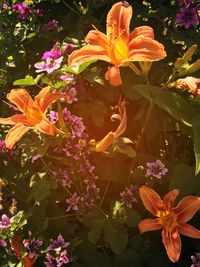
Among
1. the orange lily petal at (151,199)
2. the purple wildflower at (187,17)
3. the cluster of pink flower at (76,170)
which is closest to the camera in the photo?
the orange lily petal at (151,199)

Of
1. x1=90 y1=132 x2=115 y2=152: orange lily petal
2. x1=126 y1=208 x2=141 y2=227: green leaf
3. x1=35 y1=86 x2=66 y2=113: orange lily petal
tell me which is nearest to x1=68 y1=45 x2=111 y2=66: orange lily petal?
x1=35 y1=86 x2=66 y2=113: orange lily petal

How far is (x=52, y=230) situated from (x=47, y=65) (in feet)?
2.58

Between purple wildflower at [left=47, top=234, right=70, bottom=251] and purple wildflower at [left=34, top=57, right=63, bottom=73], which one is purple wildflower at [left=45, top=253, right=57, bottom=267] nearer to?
purple wildflower at [left=47, top=234, right=70, bottom=251]

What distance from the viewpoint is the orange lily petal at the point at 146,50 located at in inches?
60.9

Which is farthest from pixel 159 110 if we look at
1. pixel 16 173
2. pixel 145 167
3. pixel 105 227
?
pixel 16 173

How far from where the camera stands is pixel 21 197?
Answer: 2389mm

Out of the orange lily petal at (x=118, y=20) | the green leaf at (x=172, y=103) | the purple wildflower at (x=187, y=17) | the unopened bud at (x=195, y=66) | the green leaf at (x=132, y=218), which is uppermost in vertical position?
the orange lily petal at (x=118, y=20)

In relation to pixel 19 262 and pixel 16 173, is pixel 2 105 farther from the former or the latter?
pixel 19 262

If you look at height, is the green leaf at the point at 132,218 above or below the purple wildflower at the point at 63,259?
above

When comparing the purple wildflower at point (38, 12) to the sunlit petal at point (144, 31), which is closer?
the sunlit petal at point (144, 31)

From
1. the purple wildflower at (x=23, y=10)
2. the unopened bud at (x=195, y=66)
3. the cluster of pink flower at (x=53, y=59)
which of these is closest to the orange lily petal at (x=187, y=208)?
the unopened bud at (x=195, y=66)

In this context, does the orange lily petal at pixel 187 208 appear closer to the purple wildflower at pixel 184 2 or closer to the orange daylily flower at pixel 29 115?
the orange daylily flower at pixel 29 115

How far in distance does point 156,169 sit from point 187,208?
0.97ft

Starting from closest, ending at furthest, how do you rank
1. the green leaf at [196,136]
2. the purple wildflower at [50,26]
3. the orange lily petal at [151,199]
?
1. the green leaf at [196,136]
2. the orange lily petal at [151,199]
3. the purple wildflower at [50,26]
